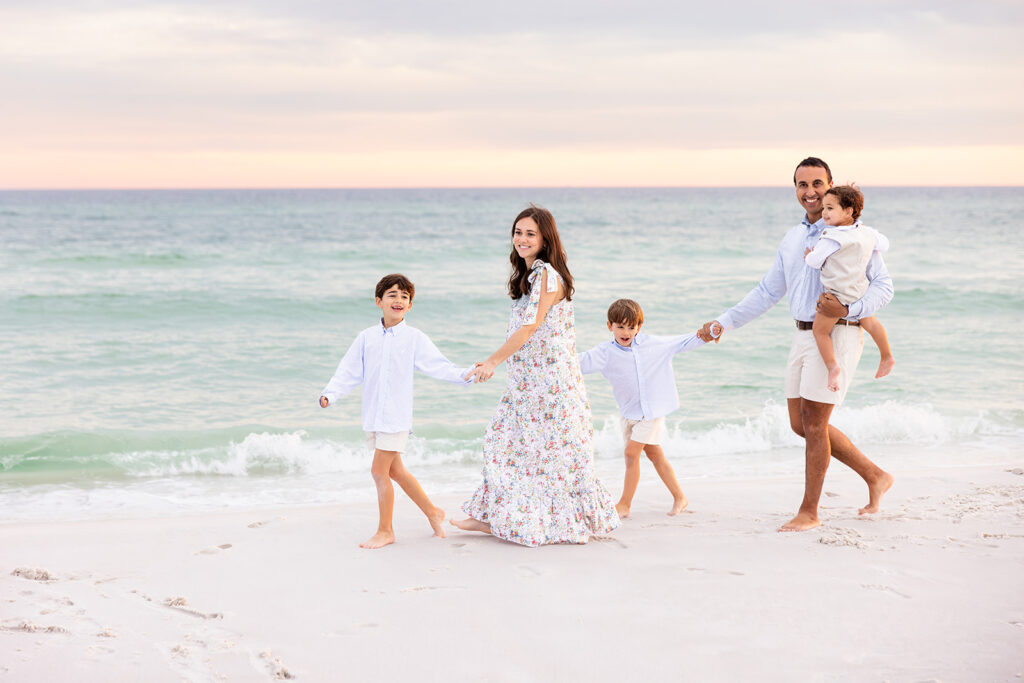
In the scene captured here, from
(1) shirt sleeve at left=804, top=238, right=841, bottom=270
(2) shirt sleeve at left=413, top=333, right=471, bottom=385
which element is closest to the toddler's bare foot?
(1) shirt sleeve at left=804, top=238, right=841, bottom=270

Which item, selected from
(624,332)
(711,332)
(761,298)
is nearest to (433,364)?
(624,332)

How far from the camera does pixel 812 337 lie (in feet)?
14.6

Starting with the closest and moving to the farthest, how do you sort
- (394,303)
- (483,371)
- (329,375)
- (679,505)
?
(483,371), (394,303), (679,505), (329,375)

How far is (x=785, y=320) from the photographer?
14.6 m

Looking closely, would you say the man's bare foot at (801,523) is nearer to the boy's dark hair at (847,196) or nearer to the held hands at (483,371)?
the boy's dark hair at (847,196)

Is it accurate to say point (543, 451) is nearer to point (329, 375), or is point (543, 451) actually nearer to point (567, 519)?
point (567, 519)

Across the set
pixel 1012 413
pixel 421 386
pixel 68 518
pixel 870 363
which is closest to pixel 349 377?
pixel 68 518

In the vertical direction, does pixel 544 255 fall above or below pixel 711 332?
above

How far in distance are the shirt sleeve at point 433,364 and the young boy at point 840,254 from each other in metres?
1.81

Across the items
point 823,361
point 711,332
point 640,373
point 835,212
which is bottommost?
point 640,373

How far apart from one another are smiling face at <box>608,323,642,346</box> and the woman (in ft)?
1.38

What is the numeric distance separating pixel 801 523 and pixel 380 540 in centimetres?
222

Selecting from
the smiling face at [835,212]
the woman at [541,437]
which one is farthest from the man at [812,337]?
the woman at [541,437]

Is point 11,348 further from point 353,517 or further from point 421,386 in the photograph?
point 353,517
